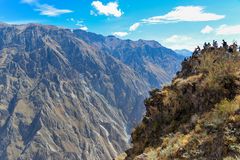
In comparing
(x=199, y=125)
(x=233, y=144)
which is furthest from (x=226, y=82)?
(x=233, y=144)

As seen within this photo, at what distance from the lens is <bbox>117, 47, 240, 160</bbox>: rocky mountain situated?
17.6 m

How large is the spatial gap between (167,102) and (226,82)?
19.9 feet

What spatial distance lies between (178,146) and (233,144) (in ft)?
12.6

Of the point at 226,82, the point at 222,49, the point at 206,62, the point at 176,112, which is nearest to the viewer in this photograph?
the point at 226,82

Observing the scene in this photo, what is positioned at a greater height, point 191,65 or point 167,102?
point 191,65

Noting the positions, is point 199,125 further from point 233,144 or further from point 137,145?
point 137,145

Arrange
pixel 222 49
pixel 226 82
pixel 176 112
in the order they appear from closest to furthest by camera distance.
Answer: pixel 226 82, pixel 176 112, pixel 222 49

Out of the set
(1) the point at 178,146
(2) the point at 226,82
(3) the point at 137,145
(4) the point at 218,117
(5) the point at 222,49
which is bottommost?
(3) the point at 137,145

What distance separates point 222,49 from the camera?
109 feet

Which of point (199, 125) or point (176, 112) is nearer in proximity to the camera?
point (199, 125)

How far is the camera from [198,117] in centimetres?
2258

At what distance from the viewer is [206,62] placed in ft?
95.6

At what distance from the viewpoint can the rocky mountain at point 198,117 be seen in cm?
1764

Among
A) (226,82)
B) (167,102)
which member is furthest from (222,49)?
(226,82)
